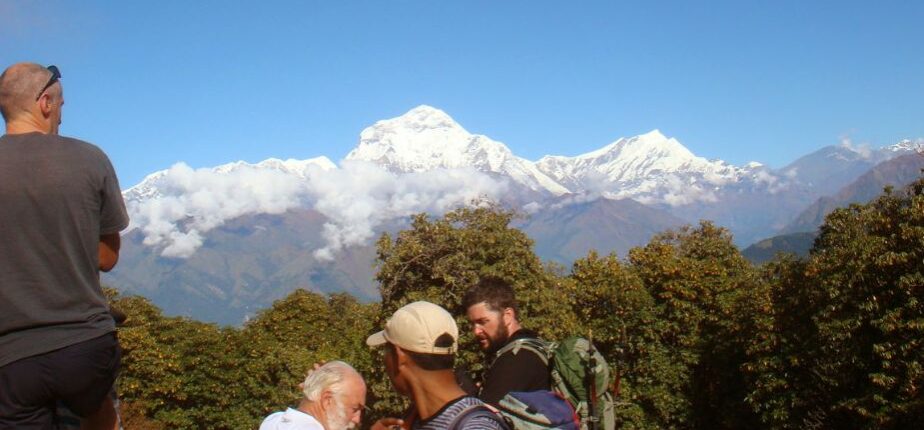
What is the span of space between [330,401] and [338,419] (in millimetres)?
120

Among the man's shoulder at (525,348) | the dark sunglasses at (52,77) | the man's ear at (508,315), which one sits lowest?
the man's shoulder at (525,348)

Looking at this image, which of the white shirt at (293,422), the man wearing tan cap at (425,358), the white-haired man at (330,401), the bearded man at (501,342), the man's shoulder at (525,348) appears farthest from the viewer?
the man's shoulder at (525,348)

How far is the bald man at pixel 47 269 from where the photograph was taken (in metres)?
3.52

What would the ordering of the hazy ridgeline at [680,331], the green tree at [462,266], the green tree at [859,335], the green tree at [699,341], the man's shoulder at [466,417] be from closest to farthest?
the man's shoulder at [466,417] < the green tree at [859,335] < the hazy ridgeline at [680,331] < the green tree at [462,266] < the green tree at [699,341]

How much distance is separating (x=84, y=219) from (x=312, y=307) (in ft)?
201

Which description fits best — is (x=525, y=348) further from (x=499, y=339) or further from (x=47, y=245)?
(x=47, y=245)

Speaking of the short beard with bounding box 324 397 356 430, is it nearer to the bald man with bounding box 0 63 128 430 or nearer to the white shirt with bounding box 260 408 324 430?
the white shirt with bounding box 260 408 324 430

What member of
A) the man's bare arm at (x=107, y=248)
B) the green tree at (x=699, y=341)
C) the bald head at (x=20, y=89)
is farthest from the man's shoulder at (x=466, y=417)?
the green tree at (x=699, y=341)

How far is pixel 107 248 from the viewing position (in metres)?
3.96

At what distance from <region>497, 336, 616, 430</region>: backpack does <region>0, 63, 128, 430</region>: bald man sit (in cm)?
261

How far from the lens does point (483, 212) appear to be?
31.5 meters

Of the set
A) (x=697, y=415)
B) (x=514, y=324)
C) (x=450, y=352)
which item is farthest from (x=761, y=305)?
(x=450, y=352)

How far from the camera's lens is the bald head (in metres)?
3.81

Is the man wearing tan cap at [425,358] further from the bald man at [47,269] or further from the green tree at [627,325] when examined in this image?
the green tree at [627,325]
